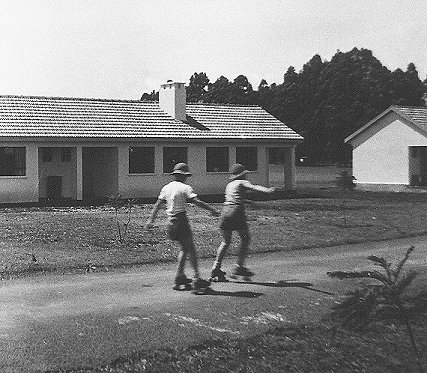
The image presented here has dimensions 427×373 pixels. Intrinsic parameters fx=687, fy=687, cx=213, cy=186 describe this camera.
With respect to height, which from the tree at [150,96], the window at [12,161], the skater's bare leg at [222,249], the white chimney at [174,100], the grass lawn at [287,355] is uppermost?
the tree at [150,96]

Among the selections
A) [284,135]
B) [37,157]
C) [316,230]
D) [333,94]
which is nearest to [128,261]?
[316,230]

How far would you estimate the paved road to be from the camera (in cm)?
687

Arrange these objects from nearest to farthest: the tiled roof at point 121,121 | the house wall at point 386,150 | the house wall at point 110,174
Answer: the house wall at point 110,174 < the tiled roof at point 121,121 < the house wall at point 386,150

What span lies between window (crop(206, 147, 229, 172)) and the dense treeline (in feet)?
65.4

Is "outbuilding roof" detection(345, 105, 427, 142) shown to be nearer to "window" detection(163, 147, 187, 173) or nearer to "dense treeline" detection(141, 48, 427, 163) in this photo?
"dense treeline" detection(141, 48, 427, 163)

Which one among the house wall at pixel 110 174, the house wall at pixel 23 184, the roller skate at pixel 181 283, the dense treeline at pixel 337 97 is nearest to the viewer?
the roller skate at pixel 181 283

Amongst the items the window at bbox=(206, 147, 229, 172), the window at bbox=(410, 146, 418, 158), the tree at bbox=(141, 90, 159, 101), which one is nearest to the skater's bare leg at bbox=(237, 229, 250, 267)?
the window at bbox=(206, 147, 229, 172)

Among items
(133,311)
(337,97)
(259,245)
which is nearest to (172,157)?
(259,245)

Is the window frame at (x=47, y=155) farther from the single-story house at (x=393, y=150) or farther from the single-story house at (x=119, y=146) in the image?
the single-story house at (x=393, y=150)

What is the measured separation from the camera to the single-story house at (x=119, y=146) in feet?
91.0

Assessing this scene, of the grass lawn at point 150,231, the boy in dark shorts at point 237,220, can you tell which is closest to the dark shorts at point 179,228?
the boy in dark shorts at point 237,220

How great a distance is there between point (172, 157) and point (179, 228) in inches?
849

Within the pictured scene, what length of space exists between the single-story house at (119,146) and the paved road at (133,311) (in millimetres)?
16638

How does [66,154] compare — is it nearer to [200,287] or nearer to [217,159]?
[217,159]
